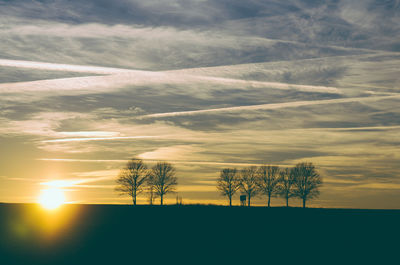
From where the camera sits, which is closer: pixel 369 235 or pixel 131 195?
pixel 369 235

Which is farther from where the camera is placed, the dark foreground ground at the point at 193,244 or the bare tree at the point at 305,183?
the bare tree at the point at 305,183

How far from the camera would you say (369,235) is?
1571 inches

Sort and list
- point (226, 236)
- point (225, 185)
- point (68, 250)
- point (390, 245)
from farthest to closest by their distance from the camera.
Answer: point (225, 185)
point (226, 236)
point (390, 245)
point (68, 250)

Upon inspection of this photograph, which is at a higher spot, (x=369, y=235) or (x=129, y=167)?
(x=129, y=167)

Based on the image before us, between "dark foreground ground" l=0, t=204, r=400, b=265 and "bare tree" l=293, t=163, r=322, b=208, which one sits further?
"bare tree" l=293, t=163, r=322, b=208

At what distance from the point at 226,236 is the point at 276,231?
277 inches

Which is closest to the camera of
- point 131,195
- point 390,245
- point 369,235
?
point 390,245

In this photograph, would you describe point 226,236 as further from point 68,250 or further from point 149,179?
point 149,179

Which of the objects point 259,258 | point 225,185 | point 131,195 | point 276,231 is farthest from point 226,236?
point 225,185

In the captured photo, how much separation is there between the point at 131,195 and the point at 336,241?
232 ft

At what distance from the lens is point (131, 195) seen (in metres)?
101

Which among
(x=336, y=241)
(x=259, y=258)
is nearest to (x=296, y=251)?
(x=259, y=258)

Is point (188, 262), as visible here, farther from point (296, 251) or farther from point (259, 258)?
point (296, 251)

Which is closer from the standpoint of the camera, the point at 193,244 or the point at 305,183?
the point at 193,244
